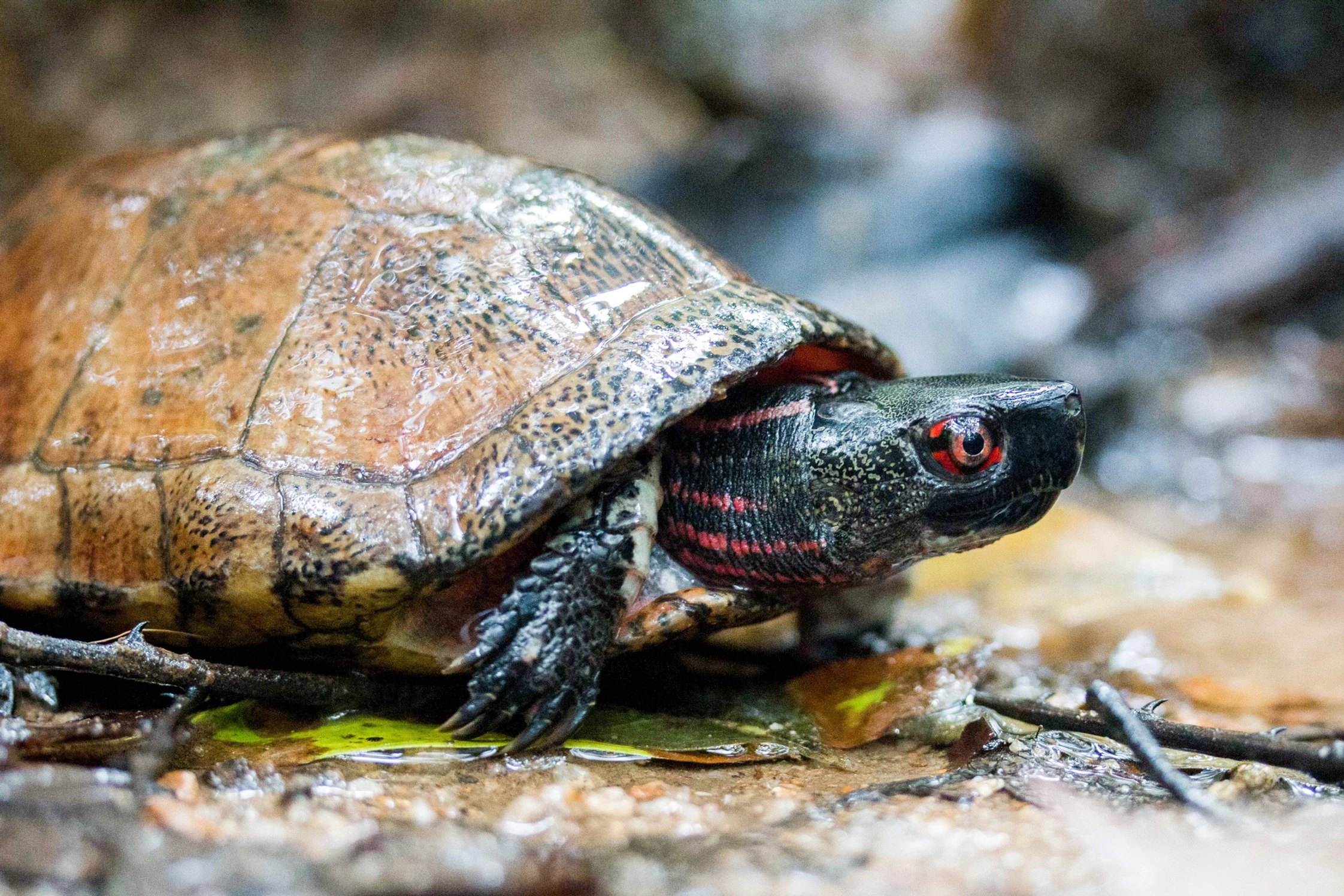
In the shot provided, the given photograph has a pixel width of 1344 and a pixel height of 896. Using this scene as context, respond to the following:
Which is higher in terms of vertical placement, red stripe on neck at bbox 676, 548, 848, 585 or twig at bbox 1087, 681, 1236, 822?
red stripe on neck at bbox 676, 548, 848, 585

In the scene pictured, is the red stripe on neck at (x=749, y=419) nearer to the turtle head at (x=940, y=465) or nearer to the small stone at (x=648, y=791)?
the turtle head at (x=940, y=465)

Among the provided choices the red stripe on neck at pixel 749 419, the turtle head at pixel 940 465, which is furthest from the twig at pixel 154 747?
the turtle head at pixel 940 465

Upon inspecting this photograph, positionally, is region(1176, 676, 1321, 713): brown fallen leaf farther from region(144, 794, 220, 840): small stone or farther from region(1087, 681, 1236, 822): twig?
region(144, 794, 220, 840): small stone

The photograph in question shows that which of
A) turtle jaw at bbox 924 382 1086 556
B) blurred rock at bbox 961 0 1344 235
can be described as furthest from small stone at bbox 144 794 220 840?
blurred rock at bbox 961 0 1344 235

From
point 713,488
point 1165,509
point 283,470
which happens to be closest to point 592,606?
point 713,488

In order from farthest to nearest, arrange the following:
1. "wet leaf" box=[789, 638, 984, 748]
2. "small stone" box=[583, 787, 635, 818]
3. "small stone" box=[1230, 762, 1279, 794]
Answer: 1. "wet leaf" box=[789, 638, 984, 748]
2. "small stone" box=[1230, 762, 1279, 794]
3. "small stone" box=[583, 787, 635, 818]

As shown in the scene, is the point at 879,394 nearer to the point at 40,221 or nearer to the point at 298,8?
the point at 40,221

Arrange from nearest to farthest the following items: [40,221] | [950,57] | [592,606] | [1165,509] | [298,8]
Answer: [592,606]
[40,221]
[1165,509]
[298,8]
[950,57]
